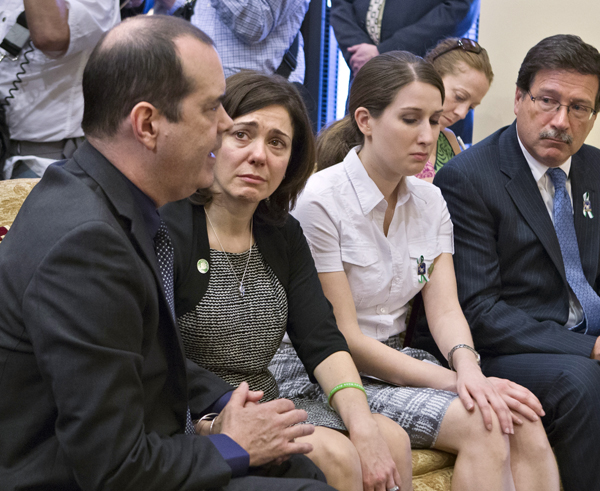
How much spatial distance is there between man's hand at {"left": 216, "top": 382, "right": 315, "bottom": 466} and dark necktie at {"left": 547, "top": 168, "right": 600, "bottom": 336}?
119 centimetres

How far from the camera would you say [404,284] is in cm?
192

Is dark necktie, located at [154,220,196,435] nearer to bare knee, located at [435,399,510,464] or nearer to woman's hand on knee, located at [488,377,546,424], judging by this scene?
bare knee, located at [435,399,510,464]

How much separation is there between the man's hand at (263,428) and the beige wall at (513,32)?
3051 mm

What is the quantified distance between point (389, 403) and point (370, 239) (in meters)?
0.47

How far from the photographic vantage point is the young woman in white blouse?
160cm

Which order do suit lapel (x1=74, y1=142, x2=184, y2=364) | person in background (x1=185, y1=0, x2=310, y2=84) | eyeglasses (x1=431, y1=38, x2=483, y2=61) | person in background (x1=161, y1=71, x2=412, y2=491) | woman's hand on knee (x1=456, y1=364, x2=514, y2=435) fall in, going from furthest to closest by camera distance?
eyeglasses (x1=431, y1=38, x2=483, y2=61)
person in background (x1=185, y1=0, x2=310, y2=84)
woman's hand on knee (x1=456, y1=364, x2=514, y2=435)
person in background (x1=161, y1=71, x2=412, y2=491)
suit lapel (x1=74, y1=142, x2=184, y2=364)

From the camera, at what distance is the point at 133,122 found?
1.03 meters

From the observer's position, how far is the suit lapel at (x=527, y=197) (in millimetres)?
2033

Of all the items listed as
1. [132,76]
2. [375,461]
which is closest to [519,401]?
[375,461]

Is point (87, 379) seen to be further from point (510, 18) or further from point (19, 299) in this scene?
point (510, 18)

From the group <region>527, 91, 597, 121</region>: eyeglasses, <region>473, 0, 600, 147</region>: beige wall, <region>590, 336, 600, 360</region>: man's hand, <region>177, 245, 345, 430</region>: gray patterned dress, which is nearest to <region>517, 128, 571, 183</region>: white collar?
<region>527, 91, 597, 121</region>: eyeglasses

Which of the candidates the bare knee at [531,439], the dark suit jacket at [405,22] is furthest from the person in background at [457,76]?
the bare knee at [531,439]

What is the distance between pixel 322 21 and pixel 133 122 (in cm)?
304

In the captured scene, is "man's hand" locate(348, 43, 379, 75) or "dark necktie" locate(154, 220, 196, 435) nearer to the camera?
"dark necktie" locate(154, 220, 196, 435)
